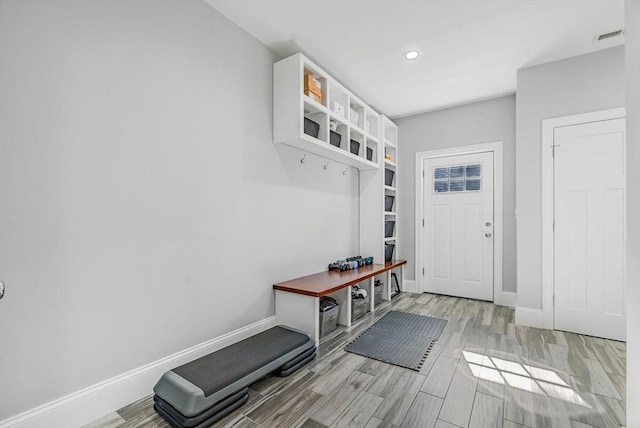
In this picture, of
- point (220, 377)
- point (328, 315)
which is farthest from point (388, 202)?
point (220, 377)

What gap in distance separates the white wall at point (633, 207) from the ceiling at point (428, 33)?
1.23 meters

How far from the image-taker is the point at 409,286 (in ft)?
14.6

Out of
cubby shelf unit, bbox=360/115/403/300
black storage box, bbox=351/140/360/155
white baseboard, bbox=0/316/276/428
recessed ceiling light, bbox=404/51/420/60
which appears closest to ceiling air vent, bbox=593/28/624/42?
recessed ceiling light, bbox=404/51/420/60

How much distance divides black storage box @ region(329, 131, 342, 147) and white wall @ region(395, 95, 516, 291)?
1.76 metres

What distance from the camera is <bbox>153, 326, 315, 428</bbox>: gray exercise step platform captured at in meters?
1.48

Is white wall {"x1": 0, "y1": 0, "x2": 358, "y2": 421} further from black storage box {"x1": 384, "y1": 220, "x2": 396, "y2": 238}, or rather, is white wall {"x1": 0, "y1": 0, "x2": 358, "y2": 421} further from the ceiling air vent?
the ceiling air vent

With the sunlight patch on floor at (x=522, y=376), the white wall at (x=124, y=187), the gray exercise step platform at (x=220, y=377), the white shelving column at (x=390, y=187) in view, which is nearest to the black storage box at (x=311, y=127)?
the white wall at (x=124, y=187)

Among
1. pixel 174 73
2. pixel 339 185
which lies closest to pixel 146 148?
pixel 174 73

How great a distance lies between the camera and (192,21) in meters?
2.05

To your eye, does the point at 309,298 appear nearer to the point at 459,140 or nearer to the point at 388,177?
the point at 388,177

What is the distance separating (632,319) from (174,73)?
274 centimetres

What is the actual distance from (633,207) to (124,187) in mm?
2477

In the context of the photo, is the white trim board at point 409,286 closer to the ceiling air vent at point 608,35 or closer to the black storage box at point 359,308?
the black storage box at point 359,308

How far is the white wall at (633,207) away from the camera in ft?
3.79
